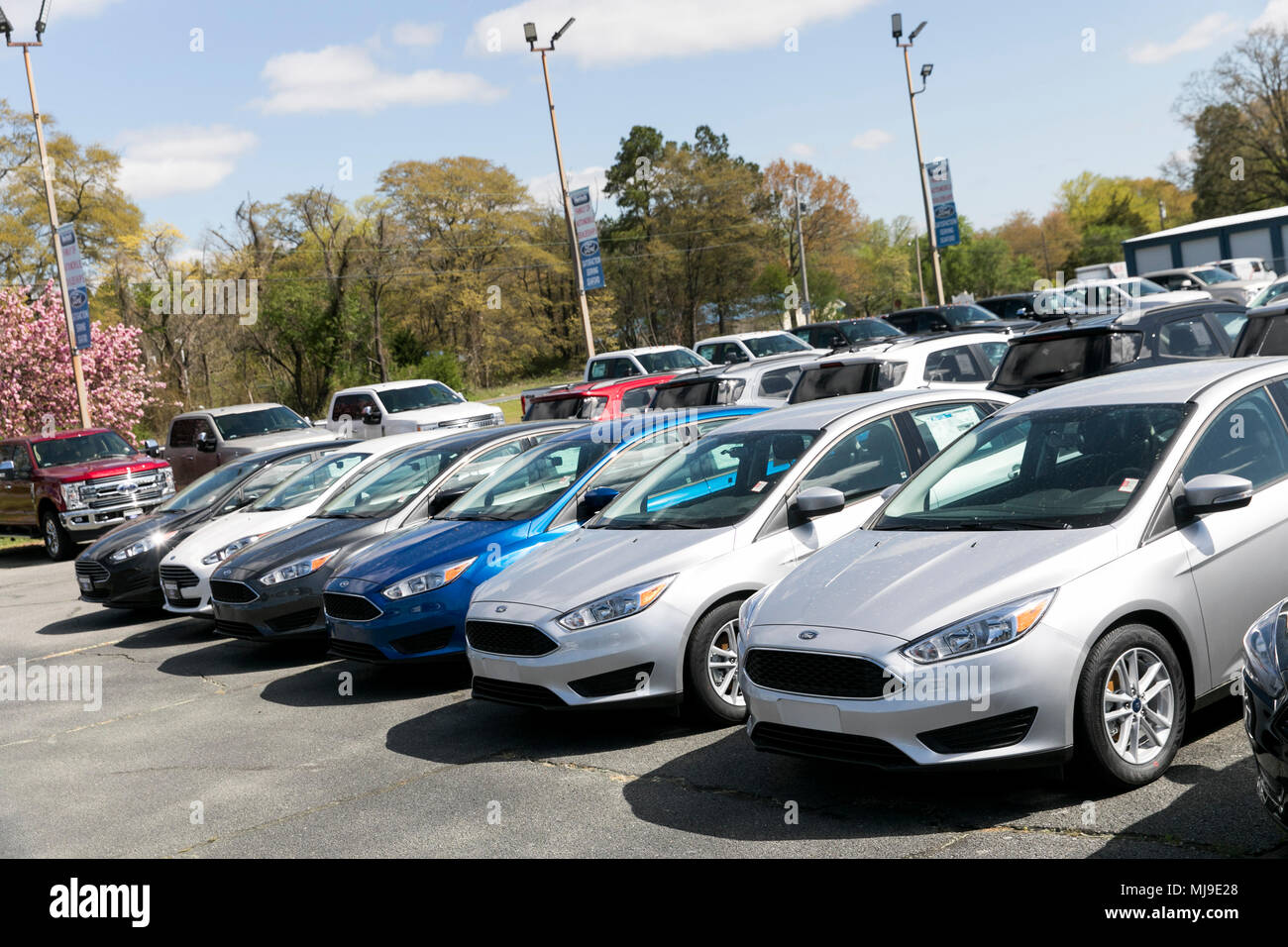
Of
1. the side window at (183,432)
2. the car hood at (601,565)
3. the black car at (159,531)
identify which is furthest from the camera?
the side window at (183,432)

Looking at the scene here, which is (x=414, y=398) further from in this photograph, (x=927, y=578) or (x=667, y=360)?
(x=927, y=578)

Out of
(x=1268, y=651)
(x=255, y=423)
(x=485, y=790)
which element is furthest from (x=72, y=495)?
(x=1268, y=651)

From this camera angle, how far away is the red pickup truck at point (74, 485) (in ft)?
68.9

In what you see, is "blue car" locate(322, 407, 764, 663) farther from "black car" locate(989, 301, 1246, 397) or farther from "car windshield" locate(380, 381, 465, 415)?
"car windshield" locate(380, 381, 465, 415)

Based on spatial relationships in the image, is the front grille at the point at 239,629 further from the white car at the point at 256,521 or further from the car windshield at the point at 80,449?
the car windshield at the point at 80,449

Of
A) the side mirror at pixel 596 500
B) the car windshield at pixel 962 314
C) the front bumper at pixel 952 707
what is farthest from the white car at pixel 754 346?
the front bumper at pixel 952 707

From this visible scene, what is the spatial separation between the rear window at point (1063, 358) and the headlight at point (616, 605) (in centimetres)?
649

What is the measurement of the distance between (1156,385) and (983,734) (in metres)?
2.25

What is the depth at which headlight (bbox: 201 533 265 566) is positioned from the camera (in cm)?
1151

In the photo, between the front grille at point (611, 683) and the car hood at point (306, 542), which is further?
the car hood at point (306, 542)

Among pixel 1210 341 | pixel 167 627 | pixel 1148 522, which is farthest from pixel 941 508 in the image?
pixel 167 627

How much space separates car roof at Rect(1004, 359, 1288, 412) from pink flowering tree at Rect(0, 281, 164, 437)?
32.0 meters

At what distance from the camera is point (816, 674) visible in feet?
15.9
